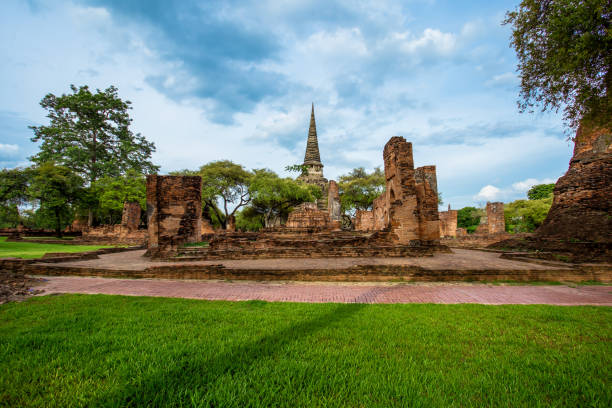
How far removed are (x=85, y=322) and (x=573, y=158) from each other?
1894 centimetres

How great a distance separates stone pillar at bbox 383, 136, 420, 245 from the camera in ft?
37.4

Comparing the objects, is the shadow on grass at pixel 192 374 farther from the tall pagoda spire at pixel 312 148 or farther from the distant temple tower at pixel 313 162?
the tall pagoda spire at pixel 312 148

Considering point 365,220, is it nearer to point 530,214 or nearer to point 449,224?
point 449,224

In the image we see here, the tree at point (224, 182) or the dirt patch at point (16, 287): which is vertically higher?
the tree at point (224, 182)

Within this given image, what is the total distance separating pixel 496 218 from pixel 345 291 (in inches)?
989

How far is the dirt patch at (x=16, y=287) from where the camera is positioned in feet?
14.8

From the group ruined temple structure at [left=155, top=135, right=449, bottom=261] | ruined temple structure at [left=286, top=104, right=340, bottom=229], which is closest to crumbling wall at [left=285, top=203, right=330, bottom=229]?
ruined temple structure at [left=286, top=104, right=340, bottom=229]

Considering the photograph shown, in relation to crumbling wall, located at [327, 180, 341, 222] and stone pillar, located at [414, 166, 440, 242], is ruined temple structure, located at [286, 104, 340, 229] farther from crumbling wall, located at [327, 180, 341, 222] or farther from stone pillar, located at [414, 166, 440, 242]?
stone pillar, located at [414, 166, 440, 242]

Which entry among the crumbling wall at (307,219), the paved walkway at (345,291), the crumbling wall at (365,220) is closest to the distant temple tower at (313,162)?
the crumbling wall at (365,220)

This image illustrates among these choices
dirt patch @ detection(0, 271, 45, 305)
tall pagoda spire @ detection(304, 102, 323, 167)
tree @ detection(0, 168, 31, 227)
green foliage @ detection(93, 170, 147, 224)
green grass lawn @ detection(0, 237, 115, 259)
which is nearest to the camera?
dirt patch @ detection(0, 271, 45, 305)

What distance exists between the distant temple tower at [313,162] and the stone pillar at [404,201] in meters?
30.0

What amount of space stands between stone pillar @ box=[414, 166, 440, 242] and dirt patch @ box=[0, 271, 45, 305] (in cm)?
1273

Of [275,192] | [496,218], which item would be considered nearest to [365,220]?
[275,192]

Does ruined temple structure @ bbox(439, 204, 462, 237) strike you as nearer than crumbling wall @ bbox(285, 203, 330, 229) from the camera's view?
No
